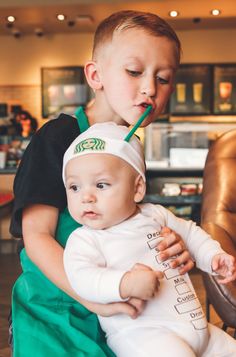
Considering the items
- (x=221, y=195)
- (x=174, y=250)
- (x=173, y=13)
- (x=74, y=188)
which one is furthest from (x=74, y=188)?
(x=173, y=13)

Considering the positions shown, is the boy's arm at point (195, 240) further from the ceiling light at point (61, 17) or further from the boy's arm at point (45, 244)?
the ceiling light at point (61, 17)

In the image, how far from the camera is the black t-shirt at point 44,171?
3.48ft

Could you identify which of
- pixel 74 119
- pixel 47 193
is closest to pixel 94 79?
pixel 74 119

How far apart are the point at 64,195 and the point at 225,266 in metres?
0.34

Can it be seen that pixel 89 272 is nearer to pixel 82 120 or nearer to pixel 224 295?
pixel 82 120

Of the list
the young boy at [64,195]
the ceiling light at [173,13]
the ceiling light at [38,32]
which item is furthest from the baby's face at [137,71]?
the ceiling light at [38,32]

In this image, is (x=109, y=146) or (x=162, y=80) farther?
(x=162, y=80)

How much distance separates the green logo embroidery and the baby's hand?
30 centimetres

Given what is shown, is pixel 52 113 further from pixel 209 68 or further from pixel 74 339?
pixel 74 339

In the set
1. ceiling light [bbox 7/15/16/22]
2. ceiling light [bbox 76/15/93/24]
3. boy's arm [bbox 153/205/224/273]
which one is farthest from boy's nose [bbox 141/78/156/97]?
ceiling light [bbox 7/15/16/22]

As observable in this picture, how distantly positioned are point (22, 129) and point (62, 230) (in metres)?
6.46

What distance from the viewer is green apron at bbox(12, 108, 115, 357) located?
1036 millimetres

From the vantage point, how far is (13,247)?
6.38m

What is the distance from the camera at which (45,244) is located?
3.42 ft
